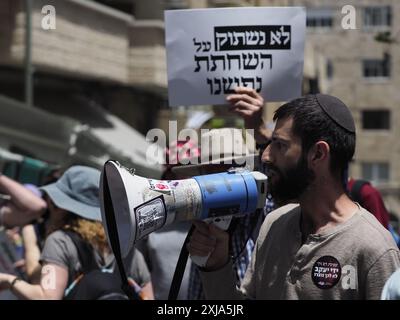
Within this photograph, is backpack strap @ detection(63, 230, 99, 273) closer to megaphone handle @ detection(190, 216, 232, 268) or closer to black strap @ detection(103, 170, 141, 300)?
megaphone handle @ detection(190, 216, 232, 268)

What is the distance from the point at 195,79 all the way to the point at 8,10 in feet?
42.1

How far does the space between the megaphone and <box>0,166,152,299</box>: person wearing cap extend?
4.36 ft

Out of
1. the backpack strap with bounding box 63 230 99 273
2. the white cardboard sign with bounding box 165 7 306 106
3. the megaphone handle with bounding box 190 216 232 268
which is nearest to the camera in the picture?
the megaphone handle with bounding box 190 216 232 268

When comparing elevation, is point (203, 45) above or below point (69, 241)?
above

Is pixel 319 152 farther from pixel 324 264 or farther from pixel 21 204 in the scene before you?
pixel 21 204

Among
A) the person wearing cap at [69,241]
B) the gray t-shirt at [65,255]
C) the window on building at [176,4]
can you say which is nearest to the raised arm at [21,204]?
the person wearing cap at [69,241]

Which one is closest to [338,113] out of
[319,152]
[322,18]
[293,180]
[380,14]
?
[319,152]

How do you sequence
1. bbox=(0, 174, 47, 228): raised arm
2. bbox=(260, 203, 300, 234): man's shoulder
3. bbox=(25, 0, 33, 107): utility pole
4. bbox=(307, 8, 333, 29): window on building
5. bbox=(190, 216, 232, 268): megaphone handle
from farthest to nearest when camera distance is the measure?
1. bbox=(307, 8, 333, 29): window on building
2. bbox=(25, 0, 33, 107): utility pole
3. bbox=(0, 174, 47, 228): raised arm
4. bbox=(260, 203, 300, 234): man's shoulder
5. bbox=(190, 216, 232, 268): megaphone handle

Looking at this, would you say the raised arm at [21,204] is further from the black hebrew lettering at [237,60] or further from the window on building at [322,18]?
the window on building at [322,18]

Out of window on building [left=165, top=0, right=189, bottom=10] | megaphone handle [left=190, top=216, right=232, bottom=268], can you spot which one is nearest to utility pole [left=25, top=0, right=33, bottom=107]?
window on building [left=165, top=0, right=189, bottom=10]

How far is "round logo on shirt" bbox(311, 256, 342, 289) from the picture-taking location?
2719 mm

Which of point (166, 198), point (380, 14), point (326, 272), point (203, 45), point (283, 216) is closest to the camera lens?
point (166, 198)

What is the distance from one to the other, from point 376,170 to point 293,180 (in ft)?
130

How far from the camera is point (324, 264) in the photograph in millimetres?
2754
